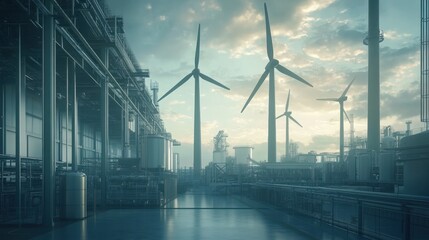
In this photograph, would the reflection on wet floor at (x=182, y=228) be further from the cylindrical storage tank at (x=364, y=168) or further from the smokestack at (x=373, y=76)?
the smokestack at (x=373, y=76)

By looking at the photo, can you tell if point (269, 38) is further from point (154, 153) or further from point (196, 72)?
point (154, 153)

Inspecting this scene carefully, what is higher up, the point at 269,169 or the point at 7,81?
the point at 7,81

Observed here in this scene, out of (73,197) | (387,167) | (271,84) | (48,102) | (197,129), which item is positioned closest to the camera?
(48,102)

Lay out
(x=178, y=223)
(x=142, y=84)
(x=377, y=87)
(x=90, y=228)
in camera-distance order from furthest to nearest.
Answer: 1. (x=142, y=84)
2. (x=377, y=87)
3. (x=178, y=223)
4. (x=90, y=228)

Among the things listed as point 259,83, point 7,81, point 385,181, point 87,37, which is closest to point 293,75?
point 259,83

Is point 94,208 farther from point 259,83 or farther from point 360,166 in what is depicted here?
point 259,83

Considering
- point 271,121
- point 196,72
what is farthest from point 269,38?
point 196,72

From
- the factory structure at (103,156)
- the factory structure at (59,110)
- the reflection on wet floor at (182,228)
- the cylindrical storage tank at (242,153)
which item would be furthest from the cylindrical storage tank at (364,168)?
the cylindrical storage tank at (242,153)
